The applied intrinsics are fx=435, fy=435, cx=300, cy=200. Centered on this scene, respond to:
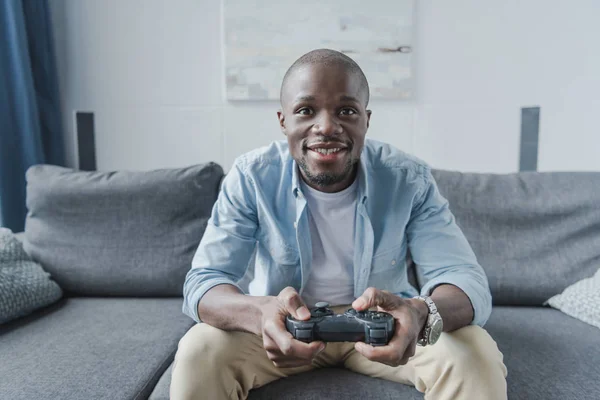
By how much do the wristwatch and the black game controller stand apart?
0.37ft

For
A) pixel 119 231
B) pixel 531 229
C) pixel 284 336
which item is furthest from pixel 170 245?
pixel 531 229

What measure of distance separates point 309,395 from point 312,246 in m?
0.34

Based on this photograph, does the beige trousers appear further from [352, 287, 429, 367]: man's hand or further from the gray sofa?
the gray sofa

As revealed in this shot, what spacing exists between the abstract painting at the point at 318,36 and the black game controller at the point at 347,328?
131 cm

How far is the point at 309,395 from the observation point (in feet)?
2.98

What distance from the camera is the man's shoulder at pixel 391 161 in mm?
1111

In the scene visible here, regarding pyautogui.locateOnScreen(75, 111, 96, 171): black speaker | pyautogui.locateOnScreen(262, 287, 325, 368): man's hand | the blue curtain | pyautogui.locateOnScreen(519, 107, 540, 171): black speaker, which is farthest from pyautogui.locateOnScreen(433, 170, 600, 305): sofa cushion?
the blue curtain

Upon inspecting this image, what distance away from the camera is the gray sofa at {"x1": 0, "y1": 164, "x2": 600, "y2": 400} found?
1235 mm

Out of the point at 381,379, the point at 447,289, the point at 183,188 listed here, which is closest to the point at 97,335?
the point at 183,188

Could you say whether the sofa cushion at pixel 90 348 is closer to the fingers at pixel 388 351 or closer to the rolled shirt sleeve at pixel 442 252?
the fingers at pixel 388 351

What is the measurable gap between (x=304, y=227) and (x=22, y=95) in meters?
1.42

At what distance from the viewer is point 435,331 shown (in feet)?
2.67

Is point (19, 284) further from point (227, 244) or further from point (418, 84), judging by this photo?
point (418, 84)

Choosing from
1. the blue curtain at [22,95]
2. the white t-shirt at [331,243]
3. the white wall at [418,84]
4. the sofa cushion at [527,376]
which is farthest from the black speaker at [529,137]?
the blue curtain at [22,95]
